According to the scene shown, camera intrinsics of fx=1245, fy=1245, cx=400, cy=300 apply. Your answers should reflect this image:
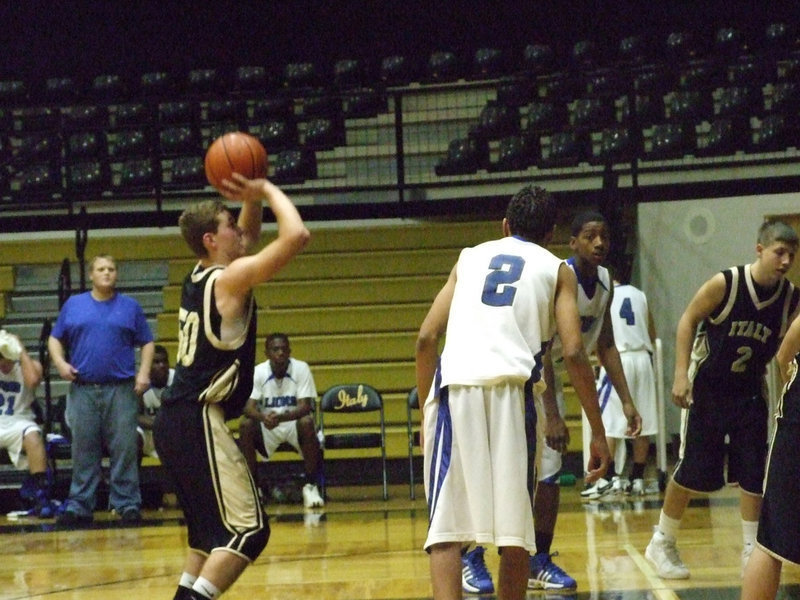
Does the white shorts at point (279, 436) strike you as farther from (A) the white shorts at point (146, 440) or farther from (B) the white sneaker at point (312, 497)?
(A) the white shorts at point (146, 440)

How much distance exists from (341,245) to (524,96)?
245cm

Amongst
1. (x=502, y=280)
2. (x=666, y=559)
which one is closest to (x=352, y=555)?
(x=666, y=559)

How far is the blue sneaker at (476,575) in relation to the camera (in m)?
5.83

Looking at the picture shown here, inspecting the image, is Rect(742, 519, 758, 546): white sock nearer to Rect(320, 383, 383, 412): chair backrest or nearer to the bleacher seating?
Rect(320, 383, 383, 412): chair backrest

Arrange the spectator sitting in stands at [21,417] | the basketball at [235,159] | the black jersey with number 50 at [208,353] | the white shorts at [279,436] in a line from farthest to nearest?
the white shorts at [279,436] < the spectator sitting in stands at [21,417] < the basketball at [235,159] < the black jersey with number 50 at [208,353]

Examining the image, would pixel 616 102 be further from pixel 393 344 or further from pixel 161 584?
pixel 161 584

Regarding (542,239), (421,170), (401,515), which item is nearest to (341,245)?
(421,170)

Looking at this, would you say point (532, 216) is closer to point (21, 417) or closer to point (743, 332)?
point (743, 332)

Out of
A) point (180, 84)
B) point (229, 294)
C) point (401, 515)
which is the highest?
point (180, 84)

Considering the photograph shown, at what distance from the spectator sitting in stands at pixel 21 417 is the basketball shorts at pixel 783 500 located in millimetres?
6737

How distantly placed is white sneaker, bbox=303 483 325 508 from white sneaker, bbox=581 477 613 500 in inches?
80.3

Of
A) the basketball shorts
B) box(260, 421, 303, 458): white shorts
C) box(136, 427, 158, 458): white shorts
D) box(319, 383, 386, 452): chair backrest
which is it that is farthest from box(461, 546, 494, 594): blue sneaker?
box(136, 427, 158, 458): white shorts

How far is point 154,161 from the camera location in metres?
11.9

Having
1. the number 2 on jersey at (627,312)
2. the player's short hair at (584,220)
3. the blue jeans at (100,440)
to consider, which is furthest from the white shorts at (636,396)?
the player's short hair at (584,220)
